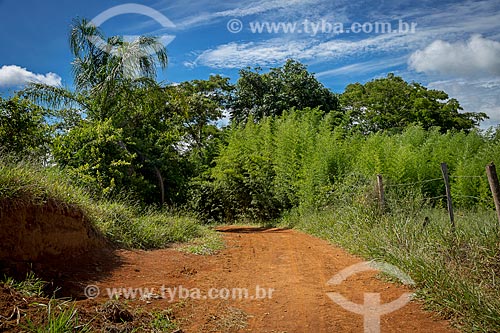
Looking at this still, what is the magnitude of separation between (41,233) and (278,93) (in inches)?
658

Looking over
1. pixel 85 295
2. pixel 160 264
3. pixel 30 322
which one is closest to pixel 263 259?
pixel 160 264

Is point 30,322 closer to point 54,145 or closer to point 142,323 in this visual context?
point 142,323

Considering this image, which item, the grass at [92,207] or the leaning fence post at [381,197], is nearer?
the grass at [92,207]

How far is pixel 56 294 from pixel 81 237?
5.61 feet

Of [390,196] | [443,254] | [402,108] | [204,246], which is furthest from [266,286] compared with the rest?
[402,108]

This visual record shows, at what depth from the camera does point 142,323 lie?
13.2ft

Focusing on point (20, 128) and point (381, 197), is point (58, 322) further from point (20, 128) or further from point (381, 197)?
point (20, 128)

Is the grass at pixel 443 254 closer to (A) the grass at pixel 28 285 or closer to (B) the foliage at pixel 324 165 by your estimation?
(B) the foliage at pixel 324 165

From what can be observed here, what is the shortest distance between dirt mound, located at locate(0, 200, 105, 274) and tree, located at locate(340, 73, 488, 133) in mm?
18174

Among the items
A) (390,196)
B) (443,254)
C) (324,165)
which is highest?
(324,165)

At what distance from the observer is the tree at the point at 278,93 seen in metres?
20.7

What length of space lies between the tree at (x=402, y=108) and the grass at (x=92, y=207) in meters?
15.0

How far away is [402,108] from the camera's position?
22.8 m
